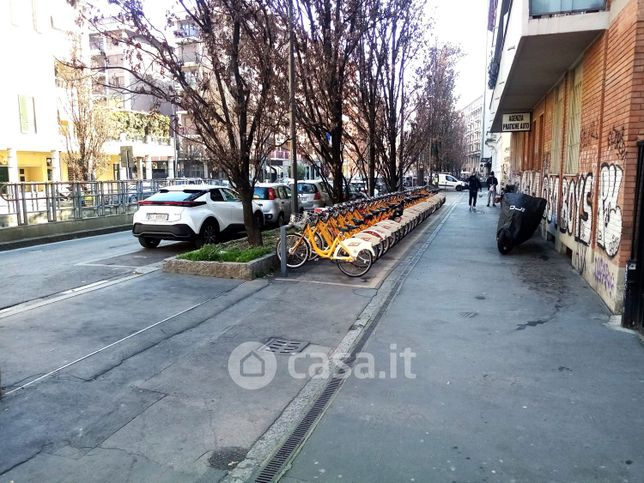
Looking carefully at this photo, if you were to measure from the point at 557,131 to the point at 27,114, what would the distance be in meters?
29.7

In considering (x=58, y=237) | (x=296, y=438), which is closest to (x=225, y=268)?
(x=296, y=438)

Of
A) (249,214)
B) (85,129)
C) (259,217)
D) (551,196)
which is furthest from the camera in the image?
(85,129)

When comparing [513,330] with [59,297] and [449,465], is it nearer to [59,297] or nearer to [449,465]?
[449,465]

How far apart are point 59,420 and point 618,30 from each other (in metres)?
7.80

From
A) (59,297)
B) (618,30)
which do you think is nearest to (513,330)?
(618,30)

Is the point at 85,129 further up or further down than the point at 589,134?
further up

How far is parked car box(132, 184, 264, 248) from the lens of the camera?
1120cm

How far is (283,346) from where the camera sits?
5.35 meters

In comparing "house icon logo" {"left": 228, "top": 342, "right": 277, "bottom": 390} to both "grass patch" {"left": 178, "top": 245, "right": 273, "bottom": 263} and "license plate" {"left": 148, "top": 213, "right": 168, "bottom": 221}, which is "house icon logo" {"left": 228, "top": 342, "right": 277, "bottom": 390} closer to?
"grass patch" {"left": 178, "top": 245, "right": 273, "bottom": 263}

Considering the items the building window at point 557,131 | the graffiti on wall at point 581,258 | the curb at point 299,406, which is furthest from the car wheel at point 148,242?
the building window at point 557,131

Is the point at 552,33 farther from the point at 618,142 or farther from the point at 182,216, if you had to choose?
the point at 182,216

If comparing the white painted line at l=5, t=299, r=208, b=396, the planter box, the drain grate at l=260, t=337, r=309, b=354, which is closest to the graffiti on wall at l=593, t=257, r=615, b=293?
the drain grate at l=260, t=337, r=309, b=354

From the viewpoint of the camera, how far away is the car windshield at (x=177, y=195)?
11516mm

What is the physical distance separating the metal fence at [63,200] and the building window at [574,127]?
13.6 meters
